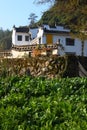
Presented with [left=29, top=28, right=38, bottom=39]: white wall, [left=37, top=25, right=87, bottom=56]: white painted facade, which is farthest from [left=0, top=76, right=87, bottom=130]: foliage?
[left=29, top=28, right=38, bottom=39]: white wall

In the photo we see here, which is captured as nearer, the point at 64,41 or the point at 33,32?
the point at 64,41

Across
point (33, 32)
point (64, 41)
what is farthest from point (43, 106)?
point (33, 32)

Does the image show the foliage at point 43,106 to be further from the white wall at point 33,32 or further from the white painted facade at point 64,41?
the white wall at point 33,32

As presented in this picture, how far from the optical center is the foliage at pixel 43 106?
21.5 feet

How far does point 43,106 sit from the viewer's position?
7.63 metres

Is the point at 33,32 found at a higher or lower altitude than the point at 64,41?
lower

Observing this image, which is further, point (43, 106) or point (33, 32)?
point (33, 32)

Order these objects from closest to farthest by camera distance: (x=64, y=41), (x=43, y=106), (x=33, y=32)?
(x=43, y=106) < (x=64, y=41) < (x=33, y=32)

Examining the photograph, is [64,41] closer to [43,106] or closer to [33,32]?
[33,32]

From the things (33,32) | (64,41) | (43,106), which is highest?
(43,106)

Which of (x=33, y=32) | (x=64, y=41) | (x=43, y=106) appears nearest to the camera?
(x=43, y=106)

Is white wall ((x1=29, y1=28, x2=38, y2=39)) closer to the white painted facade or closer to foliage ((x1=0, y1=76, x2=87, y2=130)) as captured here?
the white painted facade

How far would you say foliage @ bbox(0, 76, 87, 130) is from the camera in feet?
21.5

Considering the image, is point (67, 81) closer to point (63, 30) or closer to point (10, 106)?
point (10, 106)
